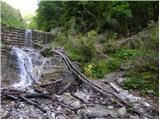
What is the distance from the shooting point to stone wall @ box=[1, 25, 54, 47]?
1106 centimetres

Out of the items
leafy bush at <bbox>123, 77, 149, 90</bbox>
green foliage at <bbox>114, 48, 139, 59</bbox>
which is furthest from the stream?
green foliage at <bbox>114, 48, 139, 59</bbox>

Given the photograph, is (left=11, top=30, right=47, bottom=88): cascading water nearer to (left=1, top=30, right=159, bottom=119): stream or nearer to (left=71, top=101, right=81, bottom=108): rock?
(left=1, top=30, right=159, bottom=119): stream

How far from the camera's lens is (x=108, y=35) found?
11.6 m

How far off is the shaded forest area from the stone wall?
0.70 m

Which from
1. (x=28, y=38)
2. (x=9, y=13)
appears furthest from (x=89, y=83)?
(x=9, y=13)

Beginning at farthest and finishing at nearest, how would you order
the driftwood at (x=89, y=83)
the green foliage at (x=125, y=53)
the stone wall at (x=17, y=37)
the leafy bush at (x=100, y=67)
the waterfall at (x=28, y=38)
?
the waterfall at (x=28, y=38)
the stone wall at (x=17, y=37)
the green foliage at (x=125, y=53)
the leafy bush at (x=100, y=67)
the driftwood at (x=89, y=83)

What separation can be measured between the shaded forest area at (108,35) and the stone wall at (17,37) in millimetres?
700

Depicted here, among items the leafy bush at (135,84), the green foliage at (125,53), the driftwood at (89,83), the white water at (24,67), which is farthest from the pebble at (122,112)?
the green foliage at (125,53)

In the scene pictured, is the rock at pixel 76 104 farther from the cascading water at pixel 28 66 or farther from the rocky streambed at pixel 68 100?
the cascading water at pixel 28 66

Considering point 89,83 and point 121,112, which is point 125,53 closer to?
point 89,83

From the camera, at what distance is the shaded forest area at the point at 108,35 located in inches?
295

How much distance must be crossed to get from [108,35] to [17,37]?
11.5 feet

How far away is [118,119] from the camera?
497 cm

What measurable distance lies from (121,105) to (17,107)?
1.95 m
